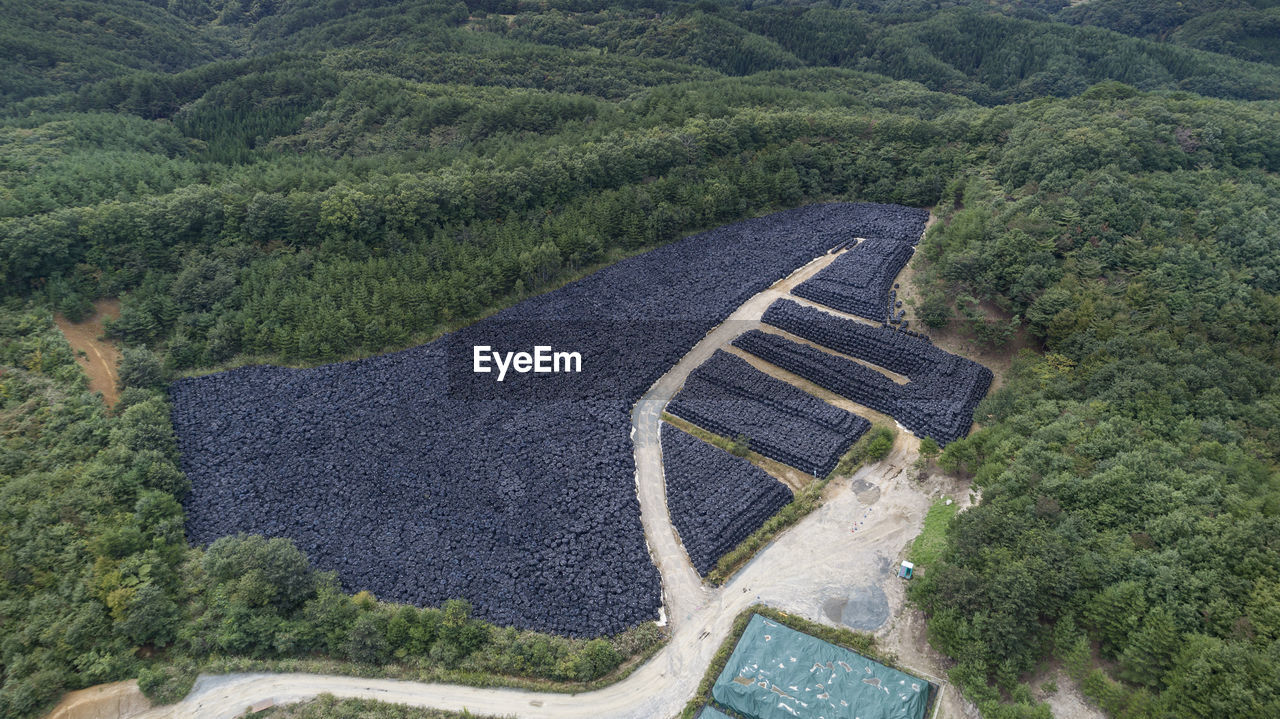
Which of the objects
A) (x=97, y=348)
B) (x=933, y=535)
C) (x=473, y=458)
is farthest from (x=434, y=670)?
(x=97, y=348)

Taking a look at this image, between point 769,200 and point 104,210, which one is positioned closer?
point 104,210

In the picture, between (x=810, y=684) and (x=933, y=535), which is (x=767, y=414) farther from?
(x=810, y=684)

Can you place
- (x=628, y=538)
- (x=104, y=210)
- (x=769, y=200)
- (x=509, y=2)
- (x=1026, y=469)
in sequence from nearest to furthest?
(x=1026, y=469) → (x=628, y=538) → (x=104, y=210) → (x=769, y=200) → (x=509, y=2)

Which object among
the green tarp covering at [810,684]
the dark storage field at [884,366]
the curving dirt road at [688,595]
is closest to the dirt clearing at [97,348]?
the curving dirt road at [688,595]

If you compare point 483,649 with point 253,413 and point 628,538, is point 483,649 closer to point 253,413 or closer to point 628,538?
point 628,538

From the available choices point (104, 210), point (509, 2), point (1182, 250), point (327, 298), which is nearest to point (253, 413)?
point (327, 298)

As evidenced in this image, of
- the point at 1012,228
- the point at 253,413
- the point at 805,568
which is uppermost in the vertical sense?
the point at 1012,228
